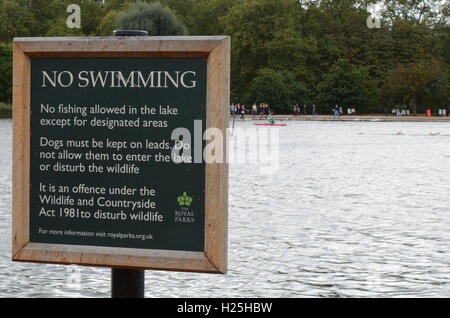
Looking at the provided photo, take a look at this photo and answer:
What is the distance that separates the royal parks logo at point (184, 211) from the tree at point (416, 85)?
86.0m

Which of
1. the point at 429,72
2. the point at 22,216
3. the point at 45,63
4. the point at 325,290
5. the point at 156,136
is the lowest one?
the point at 325,290

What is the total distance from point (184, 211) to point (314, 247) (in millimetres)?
4607

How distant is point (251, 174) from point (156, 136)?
45.2ft

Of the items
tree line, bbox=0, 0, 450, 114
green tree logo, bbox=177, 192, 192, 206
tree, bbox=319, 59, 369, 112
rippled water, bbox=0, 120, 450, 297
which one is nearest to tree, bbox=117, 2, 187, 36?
tree line, bbox=0, 0, 450, 114

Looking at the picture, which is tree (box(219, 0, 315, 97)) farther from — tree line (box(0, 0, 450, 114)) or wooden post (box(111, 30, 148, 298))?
wooden post (box(111, 30, 148, 298))

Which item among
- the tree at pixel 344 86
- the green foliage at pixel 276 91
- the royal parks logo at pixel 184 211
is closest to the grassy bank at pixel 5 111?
the green foliage at pixel 276 91

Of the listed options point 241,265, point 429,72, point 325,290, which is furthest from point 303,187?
point 429,72

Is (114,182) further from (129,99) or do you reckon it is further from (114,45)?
(114,45)

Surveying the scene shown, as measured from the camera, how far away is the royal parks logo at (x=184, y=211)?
12.8 feet

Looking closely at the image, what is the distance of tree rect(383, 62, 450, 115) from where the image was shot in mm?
87875

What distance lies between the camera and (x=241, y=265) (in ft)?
24.3

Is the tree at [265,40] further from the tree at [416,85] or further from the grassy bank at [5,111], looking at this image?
the grassy bank at [5,111]

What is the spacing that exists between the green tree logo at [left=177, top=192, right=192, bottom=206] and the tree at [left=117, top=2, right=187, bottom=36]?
76275mm

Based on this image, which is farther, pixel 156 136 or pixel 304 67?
pixel 304 67
